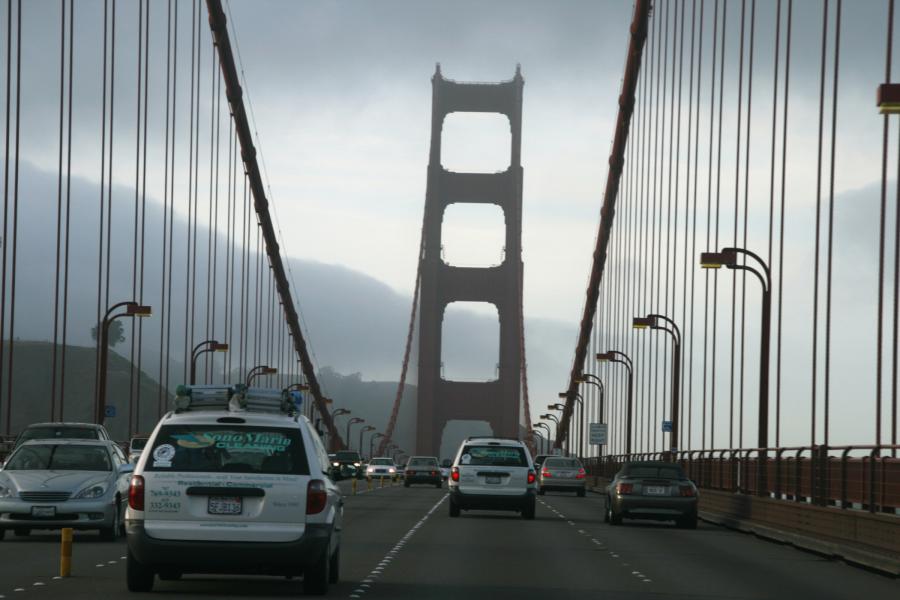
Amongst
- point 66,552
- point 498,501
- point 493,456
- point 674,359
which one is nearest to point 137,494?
point 66,552

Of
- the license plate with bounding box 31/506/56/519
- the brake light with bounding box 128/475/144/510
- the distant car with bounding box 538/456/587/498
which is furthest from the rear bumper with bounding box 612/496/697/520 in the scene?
the distant car with bounding box 538/456/587/498

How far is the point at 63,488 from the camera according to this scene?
68.7 ft

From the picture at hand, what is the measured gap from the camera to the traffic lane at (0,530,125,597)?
48.5 feet

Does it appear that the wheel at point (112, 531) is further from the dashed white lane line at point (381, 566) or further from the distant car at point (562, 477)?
the distant car at point (562, 477)

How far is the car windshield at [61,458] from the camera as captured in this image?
21922 millimetres

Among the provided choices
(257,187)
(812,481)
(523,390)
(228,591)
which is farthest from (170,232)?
(523,390)

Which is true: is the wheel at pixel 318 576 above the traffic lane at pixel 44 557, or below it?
above

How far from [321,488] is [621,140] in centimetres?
6118

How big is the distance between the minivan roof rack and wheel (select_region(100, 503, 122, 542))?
24.2 feet

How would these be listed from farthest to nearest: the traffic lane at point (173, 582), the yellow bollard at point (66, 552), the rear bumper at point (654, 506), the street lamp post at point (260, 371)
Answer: the street lamp post at point (260, 371) < the rear bumper at point (654, 506) < the yellow bollard at point (66, 552) < the traffic lane at point (173, 582)

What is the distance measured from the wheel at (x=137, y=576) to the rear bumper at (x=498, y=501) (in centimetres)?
1848

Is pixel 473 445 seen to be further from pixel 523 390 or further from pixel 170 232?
pixel 523 390

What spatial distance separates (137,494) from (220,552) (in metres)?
0.78

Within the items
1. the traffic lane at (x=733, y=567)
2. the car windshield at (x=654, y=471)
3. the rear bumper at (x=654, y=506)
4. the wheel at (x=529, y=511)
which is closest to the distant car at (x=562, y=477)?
the wheel at (x=529, y=511)
